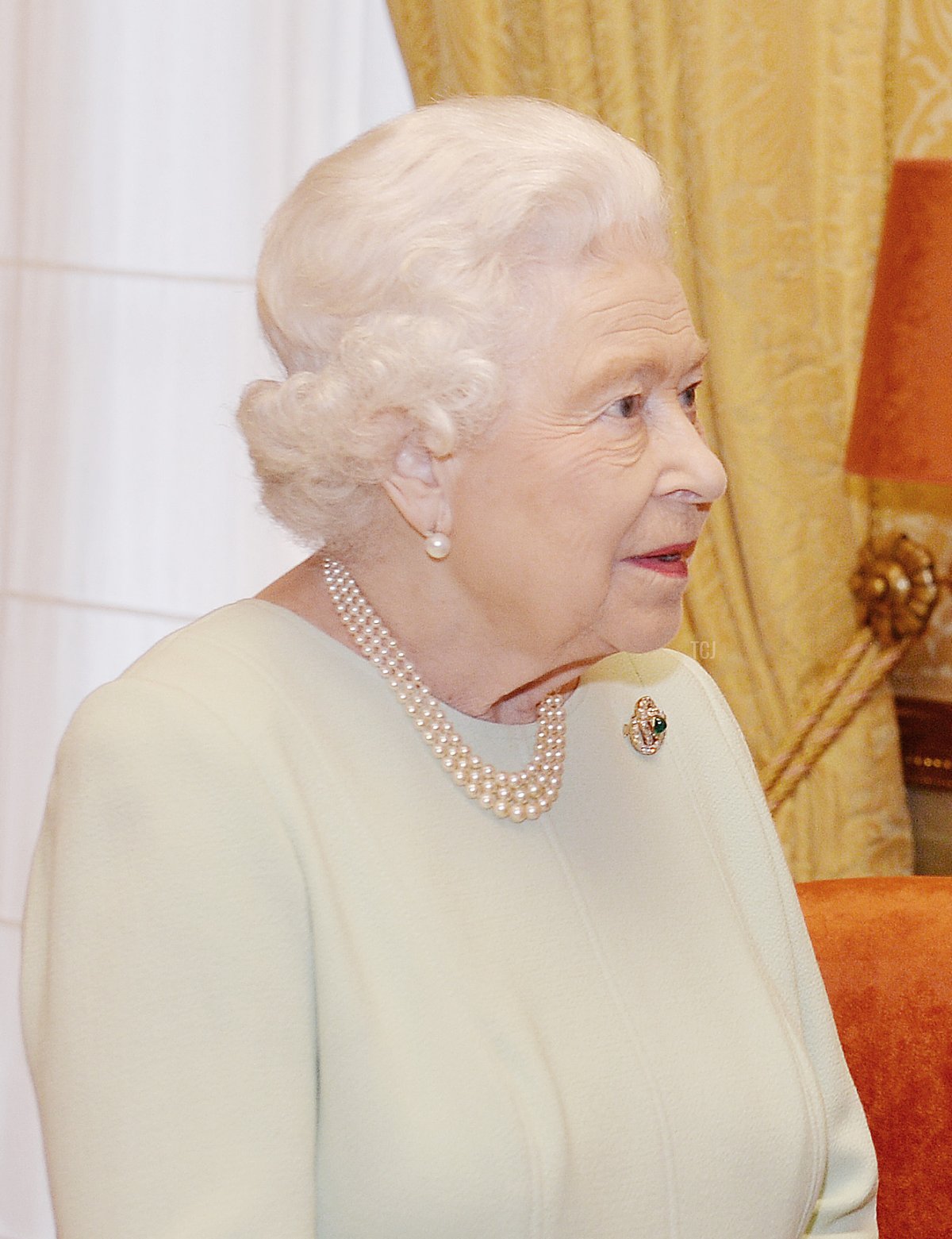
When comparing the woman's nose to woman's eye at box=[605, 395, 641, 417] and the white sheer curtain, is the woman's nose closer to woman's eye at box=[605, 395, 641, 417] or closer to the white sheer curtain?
woman's eye at box=[605, 395, 641, 417]

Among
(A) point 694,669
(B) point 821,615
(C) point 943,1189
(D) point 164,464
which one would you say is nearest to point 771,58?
(B) point 821,615

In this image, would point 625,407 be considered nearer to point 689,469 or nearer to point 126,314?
point 689,469

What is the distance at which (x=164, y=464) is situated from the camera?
9.89ft

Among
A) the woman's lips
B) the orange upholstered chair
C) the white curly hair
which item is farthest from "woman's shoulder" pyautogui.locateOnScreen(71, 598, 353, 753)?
the orange upholstered chair

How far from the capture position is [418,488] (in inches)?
52.5

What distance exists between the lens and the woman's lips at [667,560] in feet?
4.42

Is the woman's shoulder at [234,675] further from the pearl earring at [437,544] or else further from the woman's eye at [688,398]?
the woman's eye at [688,398]

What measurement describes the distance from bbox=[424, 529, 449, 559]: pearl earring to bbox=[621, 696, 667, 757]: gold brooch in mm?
318

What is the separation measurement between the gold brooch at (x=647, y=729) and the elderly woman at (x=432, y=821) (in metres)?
0.04

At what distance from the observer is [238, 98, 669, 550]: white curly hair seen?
127 cm

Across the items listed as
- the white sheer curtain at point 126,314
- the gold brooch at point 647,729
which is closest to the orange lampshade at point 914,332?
the gold brooch at point 647,729

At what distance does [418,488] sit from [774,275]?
1259mm

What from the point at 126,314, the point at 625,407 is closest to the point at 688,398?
the point at 625,407

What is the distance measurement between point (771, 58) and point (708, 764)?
125 centimetres
